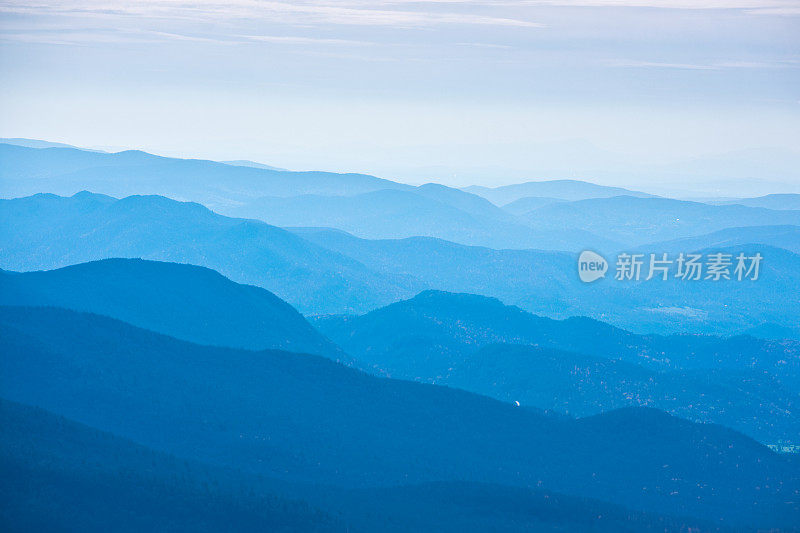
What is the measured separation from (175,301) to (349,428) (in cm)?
4655

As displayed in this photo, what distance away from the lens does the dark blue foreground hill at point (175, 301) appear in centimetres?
13062

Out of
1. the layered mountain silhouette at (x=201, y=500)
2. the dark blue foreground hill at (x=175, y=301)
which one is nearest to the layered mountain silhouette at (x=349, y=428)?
the layered mountain silhouette at (x=201, y=500)

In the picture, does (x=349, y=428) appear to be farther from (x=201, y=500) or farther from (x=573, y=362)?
(x=573, y=362)

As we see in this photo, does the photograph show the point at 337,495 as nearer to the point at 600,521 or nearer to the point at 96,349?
the point at 600,521

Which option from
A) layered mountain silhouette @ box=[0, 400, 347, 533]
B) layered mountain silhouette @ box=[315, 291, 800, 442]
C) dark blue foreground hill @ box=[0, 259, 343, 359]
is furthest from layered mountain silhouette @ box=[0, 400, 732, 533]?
layered mountain silhouette @ box=[315, 291, 800, 442]

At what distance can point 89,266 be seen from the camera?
144 meters

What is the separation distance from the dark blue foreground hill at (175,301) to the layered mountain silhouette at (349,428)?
2173 centimetres

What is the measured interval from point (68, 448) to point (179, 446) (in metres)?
15.1

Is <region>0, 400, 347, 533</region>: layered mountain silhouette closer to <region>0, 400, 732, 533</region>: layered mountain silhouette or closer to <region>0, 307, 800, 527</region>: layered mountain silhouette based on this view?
<region>0, 400, 732, 533</region>: layered mountain silhouette

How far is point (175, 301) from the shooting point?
14262 centimetres

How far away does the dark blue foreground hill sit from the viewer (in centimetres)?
13062

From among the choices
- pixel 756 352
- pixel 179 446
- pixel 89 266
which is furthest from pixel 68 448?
pixel 756 352

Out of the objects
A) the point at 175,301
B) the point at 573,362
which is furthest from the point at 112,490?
the point at 573,362

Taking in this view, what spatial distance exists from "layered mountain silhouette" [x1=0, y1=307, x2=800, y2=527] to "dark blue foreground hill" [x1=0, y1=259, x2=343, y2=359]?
71.3ft
